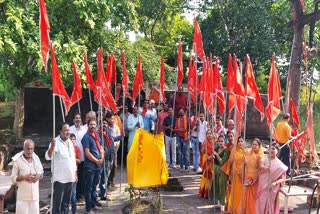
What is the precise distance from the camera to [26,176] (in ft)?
17.9

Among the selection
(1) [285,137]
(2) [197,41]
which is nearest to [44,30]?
(2) [197,41]

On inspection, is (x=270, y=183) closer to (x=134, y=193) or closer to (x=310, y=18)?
(x=134, y=193)

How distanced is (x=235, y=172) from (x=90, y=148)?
2585 millimetres

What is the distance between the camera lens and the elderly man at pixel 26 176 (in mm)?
5457

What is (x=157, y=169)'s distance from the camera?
23.4ft

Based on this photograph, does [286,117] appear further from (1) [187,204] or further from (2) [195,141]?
(1) [187,204]

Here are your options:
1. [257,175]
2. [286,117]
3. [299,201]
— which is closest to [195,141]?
[286,117]

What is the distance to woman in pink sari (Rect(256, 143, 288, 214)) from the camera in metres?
6.50

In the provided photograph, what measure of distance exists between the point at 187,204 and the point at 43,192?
10.3 ft

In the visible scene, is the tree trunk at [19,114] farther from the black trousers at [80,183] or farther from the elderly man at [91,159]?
the elderly man at [91,159]

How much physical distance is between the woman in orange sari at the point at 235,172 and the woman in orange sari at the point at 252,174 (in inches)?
5.1

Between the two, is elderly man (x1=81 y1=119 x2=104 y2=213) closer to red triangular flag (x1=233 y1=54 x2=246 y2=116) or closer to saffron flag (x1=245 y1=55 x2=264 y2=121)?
red triangular flag (x1=233 y1=54 x2=246 y2=116)

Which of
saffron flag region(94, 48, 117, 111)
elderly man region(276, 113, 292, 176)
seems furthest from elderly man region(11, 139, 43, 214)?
elderly man region(276, 113, 292, 176)

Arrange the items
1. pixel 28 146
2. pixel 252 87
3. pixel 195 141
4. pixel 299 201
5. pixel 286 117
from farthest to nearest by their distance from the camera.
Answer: pixel 195 141 < pixel 286 117 < pixel 299 201 < pixel 252 87 < pixel 28 146
